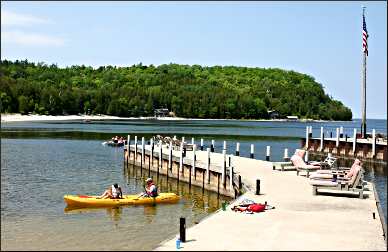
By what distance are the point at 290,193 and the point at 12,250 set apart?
13.4 metres

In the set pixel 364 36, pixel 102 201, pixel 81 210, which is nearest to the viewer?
pixel 81 210

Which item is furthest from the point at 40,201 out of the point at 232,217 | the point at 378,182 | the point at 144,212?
the point at 378,182

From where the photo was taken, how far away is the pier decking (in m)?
17.0

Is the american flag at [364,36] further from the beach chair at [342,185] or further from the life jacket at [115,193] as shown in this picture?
the life jacket at [115,193]

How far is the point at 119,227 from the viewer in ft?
79.4

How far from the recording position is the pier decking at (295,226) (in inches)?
669

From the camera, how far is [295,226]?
Answer: 767 inches

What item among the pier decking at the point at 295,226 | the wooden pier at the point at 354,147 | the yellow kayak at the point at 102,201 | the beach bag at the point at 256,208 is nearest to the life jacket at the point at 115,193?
the yellow kayak at the point at 102,201

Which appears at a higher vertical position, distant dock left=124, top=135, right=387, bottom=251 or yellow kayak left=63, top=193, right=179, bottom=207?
distant dock left=124, top=135, right=387, bottom=251

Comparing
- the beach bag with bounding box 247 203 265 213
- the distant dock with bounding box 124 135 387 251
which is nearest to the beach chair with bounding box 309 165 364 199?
the distant dock with bounding box 124 135 387 251

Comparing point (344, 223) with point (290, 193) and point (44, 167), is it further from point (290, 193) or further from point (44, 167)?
point (44, 167)

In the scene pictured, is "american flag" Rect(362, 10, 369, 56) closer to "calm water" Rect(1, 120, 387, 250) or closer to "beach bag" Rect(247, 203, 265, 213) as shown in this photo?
"calm water" Rect(1, 120, 387, 250)

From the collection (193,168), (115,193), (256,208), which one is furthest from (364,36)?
(256,208)

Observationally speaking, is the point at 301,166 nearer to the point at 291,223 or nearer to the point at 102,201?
the point at 102,201
